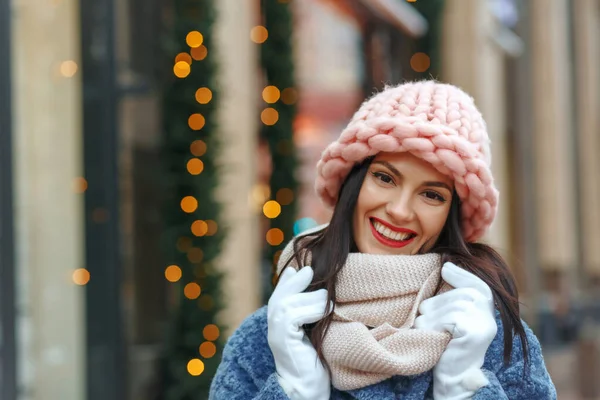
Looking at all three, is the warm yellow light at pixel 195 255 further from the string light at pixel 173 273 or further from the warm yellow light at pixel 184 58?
the warm yellow light at pixel 184 58

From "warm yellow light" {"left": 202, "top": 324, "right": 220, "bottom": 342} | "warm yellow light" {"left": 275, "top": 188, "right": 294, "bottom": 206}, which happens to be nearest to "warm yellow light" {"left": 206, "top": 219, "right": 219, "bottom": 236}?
"warm yellow light" {"left": 202, "top": 324, "right": 220, "bottom": 342}

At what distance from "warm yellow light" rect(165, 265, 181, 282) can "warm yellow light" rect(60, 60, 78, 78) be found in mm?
1333

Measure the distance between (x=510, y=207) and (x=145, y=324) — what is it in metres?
9.17

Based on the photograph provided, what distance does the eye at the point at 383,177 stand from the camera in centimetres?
255

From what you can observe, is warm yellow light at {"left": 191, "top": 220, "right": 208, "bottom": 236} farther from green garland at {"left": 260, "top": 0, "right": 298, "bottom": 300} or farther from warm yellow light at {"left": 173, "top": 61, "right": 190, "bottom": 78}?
green garland at {"left": 260, "top": 0, "right": 298, "bottom": 300}

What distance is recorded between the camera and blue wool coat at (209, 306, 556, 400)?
2.40 m

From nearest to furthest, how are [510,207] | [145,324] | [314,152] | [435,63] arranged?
[145,324] < [314,152] < [435,63] < [510,207]

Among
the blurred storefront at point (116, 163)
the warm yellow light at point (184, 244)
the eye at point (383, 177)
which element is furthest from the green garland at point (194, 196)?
A: the eye at point (383, 177)

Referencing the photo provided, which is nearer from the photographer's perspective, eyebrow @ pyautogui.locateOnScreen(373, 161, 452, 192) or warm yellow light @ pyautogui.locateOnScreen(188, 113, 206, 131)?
eyebrow @ pyautogui.locateOnScreen(373, 161, 452, 192)

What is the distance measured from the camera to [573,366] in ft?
36.8

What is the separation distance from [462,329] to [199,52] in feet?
13.1

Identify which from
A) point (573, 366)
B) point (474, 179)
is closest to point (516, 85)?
point (573, 366)

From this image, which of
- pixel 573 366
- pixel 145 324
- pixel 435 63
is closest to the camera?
pixel 145 324

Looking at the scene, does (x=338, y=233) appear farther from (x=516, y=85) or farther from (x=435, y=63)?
(x=516, y=85)
